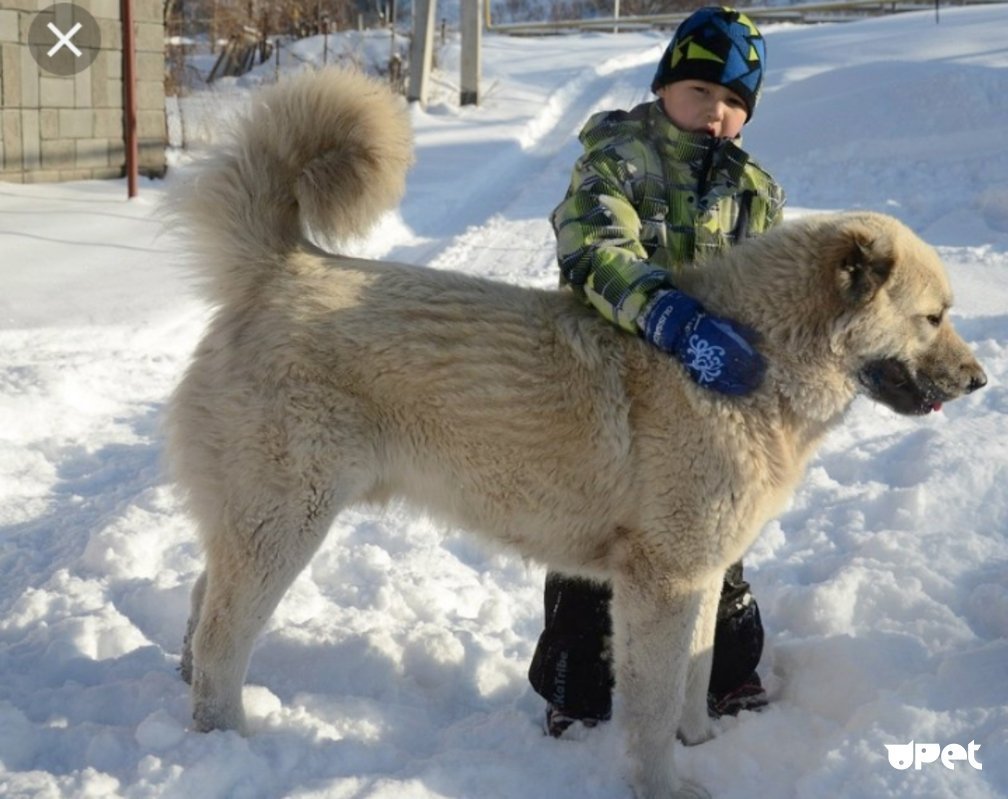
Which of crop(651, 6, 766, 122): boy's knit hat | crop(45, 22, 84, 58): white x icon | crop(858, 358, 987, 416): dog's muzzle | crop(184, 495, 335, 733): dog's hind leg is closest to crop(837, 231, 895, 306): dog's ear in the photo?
crop(858, 358, 987, 416): dog's muzzle

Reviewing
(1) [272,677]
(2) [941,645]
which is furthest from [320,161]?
(2) [941,645]

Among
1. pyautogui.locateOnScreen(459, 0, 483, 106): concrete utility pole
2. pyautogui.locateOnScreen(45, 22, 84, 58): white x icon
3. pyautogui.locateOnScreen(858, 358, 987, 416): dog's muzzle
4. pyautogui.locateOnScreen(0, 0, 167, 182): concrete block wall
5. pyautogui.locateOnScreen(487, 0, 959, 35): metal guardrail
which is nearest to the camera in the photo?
pyautogui.locateOnScreen(858, 358, 987, 416): dog's muzzle

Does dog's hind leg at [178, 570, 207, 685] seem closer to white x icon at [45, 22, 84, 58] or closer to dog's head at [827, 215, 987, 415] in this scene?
dog's head at [827, 215, 987, 415]

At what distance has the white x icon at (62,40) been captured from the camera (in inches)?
396

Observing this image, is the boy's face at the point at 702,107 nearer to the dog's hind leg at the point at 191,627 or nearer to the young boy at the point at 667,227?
the young boy at the point at 667,227

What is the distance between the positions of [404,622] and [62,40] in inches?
339

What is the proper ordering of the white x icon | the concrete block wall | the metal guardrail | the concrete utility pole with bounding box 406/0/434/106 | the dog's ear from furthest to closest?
the metal guardrail < the concrete utility pole with bounding box 406/0/434/106 < the white x icon < the concrete block wall < the dog's ear

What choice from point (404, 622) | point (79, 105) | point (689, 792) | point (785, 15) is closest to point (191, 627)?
point (404, 622)

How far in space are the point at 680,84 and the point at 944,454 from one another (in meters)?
2.52

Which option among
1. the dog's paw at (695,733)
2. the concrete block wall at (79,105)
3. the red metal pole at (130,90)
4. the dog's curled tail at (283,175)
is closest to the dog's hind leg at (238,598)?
the dog's curled tail at (283,175)

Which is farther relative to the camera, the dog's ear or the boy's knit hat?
the boy's knit hat

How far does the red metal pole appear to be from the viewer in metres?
9.87

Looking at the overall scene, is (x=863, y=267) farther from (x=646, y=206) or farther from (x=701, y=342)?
(x=646, y=206)

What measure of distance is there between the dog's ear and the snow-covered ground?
114cm
